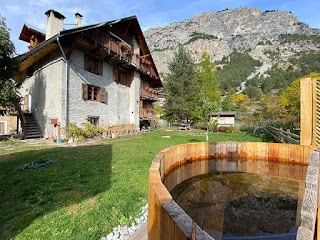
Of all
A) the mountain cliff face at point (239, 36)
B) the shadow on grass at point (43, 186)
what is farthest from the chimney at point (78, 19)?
the mountain cliff face at point (239, 36)

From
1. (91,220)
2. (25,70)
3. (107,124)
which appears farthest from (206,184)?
(25,70)

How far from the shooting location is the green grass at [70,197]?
134 inches

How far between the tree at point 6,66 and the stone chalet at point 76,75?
2.32 metres

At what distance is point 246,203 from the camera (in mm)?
4508

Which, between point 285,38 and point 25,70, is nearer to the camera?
point 25,70

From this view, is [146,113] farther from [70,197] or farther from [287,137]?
[70,197]

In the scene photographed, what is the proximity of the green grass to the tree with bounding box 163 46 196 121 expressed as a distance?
69.7 ft

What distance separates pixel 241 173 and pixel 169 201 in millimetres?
5327

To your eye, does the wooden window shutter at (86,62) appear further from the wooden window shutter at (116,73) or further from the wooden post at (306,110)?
the wooden post at (306,110)

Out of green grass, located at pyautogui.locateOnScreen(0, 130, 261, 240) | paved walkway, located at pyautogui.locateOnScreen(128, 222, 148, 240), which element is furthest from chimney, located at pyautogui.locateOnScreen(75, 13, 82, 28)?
paved walkway, located at pyautogui.locateOnScreen(128, 222, 148, 240)

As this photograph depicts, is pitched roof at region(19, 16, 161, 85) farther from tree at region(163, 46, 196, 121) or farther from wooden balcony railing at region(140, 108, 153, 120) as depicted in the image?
tree at region(163, 46, 196, 121)

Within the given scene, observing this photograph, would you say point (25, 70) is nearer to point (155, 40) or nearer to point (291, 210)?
point (291, 210)

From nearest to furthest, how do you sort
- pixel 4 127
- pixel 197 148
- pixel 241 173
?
pixel 241 173 < pixel 197 148 < pixel 4 127

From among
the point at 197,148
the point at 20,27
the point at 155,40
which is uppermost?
the point at 155,40
